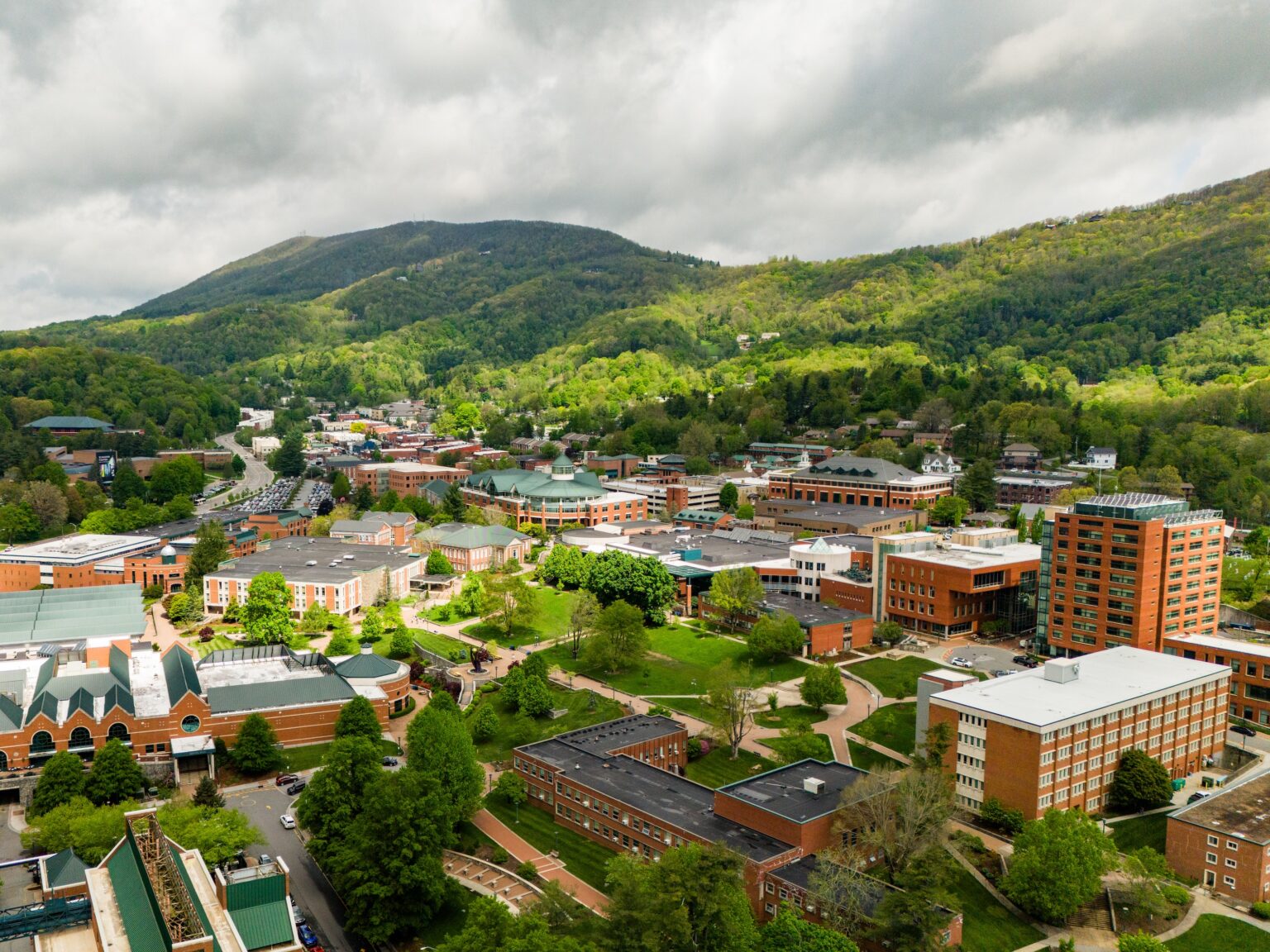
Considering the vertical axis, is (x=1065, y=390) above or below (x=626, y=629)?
above

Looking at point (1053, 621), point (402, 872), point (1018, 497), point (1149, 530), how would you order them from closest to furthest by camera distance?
point (402, 872) < point (1149, 530) < point (1053, 621) < point (1018, 497)

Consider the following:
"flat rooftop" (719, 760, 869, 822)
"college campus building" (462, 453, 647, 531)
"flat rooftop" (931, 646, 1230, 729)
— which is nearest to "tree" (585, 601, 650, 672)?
"flat rooftop" (719, 760, 869, 822)

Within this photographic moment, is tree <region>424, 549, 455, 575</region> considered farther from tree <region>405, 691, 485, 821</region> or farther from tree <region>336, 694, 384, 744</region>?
tree <region>405, 691, 485, 821</region>

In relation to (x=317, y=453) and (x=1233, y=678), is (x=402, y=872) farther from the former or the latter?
(x=317, y=453)

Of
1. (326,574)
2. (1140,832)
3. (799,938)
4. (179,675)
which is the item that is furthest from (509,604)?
(799,938)

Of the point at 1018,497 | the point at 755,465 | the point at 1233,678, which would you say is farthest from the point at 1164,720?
the point at 755,465

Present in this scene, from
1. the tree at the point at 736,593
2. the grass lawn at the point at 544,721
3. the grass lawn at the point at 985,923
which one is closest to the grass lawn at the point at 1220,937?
the grass lawn at the point at 985,923
